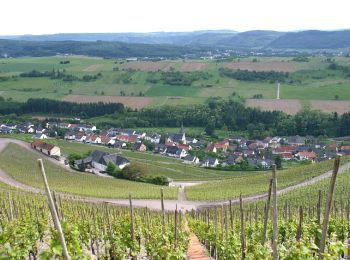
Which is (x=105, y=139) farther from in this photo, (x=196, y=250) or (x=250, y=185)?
(x=196, y=250)

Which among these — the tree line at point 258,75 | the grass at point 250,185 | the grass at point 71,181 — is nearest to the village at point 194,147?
the grass at point 71,181

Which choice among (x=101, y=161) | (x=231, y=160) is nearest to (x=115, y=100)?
(x=101, y=161)

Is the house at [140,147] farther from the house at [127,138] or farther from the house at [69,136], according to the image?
the house at [69,136]

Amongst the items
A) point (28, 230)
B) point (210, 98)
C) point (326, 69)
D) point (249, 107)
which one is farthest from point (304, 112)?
point (28, 230)

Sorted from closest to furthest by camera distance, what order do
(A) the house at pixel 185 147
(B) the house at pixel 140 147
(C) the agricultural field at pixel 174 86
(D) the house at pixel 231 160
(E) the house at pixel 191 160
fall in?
(D) the house at pixel 231 160
(E) the house at pixel 191 160
(A) the house at pixel 185 147
(B) the house at pixel 140 147
(C) the agricultural field at pixel 174 86

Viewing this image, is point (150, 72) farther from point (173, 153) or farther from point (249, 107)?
point (173, 153)

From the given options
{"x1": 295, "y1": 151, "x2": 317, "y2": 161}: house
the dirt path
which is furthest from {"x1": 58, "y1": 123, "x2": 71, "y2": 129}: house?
the dirt path

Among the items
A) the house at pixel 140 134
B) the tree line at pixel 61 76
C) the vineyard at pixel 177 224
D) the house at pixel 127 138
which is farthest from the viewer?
the tree line at pixel 61 76
